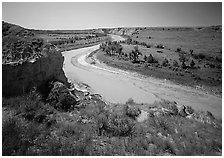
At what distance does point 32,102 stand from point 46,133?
171 cm

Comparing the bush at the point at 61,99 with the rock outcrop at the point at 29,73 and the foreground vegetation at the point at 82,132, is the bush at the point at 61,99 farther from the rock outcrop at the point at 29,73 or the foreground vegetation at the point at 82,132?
the rock outcrop at the point at 29,73

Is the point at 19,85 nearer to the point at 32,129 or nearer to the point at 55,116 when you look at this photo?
the point at 55,116

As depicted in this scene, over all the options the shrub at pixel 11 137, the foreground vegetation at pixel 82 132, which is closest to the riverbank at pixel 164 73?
the foreground vegetation at pixel 82 132

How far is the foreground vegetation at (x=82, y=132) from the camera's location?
5469 mm

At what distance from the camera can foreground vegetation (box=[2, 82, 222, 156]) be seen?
5.47 metres

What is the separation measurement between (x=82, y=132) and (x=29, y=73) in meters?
3.85

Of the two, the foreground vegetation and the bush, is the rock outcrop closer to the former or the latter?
the foreground vegetation

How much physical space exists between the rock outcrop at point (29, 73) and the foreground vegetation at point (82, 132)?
54 centimetres

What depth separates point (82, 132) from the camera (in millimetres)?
6496

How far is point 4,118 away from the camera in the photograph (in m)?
6.04

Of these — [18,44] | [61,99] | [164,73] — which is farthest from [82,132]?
[164,73]

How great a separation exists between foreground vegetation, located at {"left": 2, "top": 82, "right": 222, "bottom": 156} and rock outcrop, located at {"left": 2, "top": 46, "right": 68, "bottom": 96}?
1.77ft

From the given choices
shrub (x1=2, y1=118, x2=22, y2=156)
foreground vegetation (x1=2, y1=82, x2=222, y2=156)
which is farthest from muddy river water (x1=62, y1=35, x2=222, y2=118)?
shrub (x1=2, y1=118, x2=22, y2=156)

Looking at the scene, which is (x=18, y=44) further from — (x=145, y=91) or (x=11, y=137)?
(x=145, y=91)
